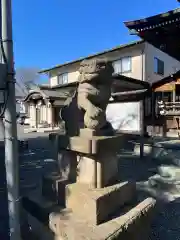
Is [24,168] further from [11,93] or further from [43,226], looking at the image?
[11,93]

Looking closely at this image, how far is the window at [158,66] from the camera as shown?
59.4 feet

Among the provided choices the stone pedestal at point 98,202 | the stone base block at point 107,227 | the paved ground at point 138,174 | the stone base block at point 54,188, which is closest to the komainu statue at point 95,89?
the stone pedestal at point 98,202

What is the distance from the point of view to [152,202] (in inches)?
110

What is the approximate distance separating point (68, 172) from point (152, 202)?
3.93ft

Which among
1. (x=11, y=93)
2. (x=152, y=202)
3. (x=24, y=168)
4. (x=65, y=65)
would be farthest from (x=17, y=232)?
(x=65, y=65)

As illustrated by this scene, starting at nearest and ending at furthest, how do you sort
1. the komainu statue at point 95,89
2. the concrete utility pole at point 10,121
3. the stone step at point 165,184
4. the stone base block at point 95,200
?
the concrete utility pole at point 10,121
the stone base block at point 95,200
the komainu statue at point 95,89
the stone step at point 165,184

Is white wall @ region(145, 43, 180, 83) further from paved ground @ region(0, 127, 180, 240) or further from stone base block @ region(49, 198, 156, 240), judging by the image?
stone base block @ region(49, 198, 156, 240)

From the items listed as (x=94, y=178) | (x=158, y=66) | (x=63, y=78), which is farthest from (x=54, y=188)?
(x=63, y=78)

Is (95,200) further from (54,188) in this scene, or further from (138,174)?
(138,174)

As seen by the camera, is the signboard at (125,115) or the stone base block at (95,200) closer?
the stone base block at (95,200)

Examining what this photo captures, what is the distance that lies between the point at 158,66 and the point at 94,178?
714 inches

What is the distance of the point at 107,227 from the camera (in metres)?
2.20

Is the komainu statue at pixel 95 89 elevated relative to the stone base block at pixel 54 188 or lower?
elevated

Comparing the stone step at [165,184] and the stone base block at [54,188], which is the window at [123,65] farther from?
the stone base block at [54,188]
